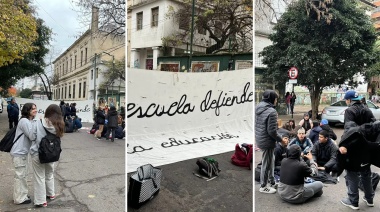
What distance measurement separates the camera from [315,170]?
3861 millimetres

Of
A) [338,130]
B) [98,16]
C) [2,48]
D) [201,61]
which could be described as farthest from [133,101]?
[338,130]

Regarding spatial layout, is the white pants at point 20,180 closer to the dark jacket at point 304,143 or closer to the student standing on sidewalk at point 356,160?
the student standing on sidewalk at point 356,160

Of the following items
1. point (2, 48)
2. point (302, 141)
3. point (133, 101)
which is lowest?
point (302, 141)

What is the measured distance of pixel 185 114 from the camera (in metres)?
0.84

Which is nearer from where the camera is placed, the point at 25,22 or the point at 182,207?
the point at 182,207

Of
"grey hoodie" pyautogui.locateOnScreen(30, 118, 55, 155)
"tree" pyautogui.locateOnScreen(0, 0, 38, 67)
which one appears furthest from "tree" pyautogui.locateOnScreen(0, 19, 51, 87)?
"grey hoodie" pyautogui.locateOnScreen(30, 118, 55, 155)

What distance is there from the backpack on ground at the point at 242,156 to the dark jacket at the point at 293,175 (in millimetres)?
2242

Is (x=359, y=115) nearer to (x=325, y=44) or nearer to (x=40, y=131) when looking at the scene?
(x=40, y=131)

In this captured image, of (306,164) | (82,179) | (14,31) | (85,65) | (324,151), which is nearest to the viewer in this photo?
(85,65)

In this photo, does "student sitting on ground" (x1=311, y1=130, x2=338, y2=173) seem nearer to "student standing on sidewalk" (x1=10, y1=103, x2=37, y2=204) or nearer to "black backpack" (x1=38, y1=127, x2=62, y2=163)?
"black backpack" (x1=38, y1=127, x2=62, y2=163)

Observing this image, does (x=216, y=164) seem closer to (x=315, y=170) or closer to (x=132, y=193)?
(x=132, y=193)

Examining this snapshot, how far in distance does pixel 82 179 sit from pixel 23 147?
47.0 inches

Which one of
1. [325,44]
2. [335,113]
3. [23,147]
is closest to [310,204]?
[23,147]

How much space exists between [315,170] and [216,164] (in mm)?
3269
